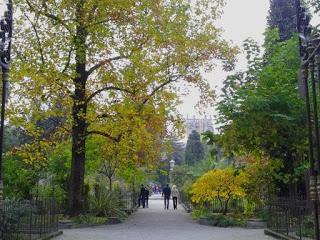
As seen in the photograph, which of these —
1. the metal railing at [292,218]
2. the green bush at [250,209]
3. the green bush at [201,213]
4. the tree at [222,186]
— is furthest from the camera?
Result: the green bush at [201,213]

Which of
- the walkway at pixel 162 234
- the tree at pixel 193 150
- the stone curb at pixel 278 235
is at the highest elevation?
the tree at pixel 193 150

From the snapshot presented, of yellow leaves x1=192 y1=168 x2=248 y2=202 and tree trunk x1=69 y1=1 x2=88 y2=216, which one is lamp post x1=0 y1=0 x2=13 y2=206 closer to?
tree trunk x1=69 y1=1 x2=88 y2=216

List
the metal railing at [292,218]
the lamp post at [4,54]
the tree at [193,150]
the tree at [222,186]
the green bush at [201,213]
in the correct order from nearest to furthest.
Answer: the lamp post at [4,54], the metal railing at [292,218], the tree at [222,186], the green bush at [201,213], the tree at [193,150]

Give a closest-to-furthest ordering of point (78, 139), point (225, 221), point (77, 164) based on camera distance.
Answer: point (225, 221)
point (78, 139)
point (77, 164)

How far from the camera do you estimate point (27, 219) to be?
39.8 ft

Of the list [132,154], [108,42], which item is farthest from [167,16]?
[132,154]

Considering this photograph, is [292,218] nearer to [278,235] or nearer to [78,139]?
[278,235]

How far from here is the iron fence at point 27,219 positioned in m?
10.8

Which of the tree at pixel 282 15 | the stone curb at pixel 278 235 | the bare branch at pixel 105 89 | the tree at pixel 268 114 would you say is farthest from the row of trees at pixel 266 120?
the tree at pixel 282 15

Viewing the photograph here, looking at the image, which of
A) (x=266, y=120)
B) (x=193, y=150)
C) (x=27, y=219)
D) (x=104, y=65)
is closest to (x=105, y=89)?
(x=104, y=65)

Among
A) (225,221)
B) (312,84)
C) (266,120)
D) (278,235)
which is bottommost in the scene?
(278,235)

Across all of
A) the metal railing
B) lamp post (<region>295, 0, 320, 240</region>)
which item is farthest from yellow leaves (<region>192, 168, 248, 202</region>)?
lamp post (<region>295, 0, 320, 240</region>)

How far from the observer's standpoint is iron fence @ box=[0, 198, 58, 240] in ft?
35.3

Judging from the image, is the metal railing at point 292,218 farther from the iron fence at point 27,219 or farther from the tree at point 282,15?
the tree at point 282,15
